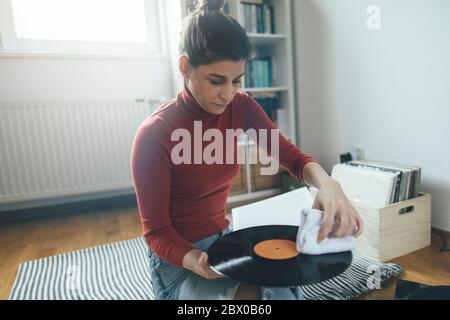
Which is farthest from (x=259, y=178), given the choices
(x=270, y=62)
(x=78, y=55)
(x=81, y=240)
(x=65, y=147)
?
(x=78, y=55)

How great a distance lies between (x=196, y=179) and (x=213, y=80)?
0.19 m

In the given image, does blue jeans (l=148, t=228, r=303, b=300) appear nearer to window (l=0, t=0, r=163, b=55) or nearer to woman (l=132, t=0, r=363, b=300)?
woman (l=132, t=0, r=363, b=300)

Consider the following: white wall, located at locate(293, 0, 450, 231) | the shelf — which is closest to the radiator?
the shelf

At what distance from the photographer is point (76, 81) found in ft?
6.07

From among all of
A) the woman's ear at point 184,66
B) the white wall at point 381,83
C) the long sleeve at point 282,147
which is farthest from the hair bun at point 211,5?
the white wall at point 381,83

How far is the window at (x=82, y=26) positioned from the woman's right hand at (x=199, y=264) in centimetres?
176

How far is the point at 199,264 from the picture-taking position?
0.48 metres

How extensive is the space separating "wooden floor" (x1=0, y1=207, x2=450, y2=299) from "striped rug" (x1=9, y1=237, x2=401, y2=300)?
45mm

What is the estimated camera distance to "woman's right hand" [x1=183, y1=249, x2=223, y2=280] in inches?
18.5

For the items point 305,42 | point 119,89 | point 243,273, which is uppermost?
point 305,42

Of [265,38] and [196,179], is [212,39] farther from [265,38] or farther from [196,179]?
[265,38]
